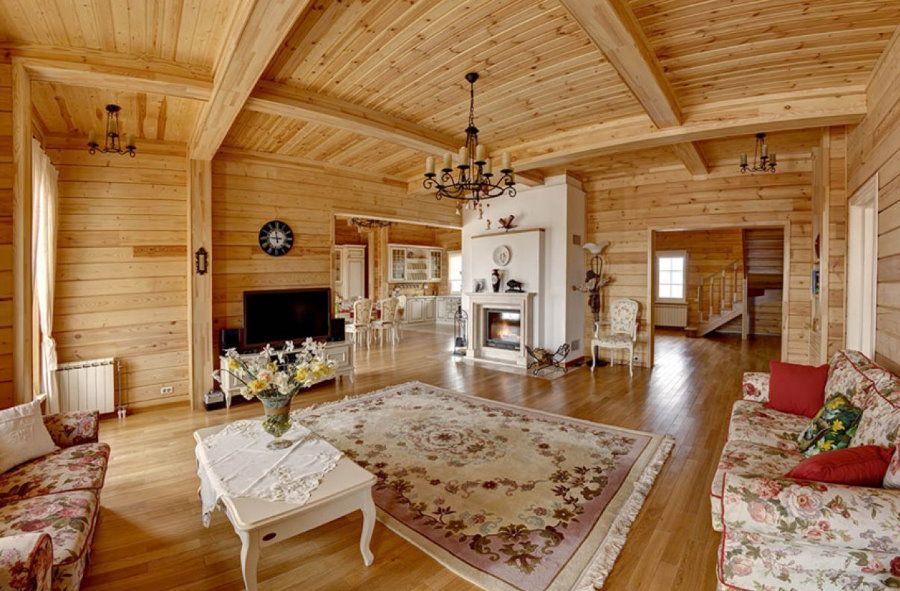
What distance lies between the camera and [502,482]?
2.79 metres

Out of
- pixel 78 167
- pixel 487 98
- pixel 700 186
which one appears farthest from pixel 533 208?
pixel 78 167

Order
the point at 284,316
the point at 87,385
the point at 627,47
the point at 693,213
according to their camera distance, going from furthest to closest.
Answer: the point at 693,213 < the point at 284,316 < the point at 87,385 < the point at 627,47

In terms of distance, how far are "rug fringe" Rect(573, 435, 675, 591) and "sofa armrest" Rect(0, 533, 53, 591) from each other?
2.01 m

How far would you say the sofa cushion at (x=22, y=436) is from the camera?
2.12 m

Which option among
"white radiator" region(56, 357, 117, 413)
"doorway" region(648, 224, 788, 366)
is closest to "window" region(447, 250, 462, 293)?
"doorway" region(648, 224, 788, 366)

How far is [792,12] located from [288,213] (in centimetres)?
502

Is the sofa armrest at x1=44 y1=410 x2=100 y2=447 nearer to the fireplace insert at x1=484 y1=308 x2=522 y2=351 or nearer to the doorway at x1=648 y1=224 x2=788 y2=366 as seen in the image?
the fireplace insert at x1=484 y1=308 x2=522 y2=351

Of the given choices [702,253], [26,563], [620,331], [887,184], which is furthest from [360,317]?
[702,253]

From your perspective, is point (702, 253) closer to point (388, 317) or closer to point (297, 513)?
point (388, 317)

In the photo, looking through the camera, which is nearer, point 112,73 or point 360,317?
point 112,73

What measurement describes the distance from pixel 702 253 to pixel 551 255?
612 centimetres

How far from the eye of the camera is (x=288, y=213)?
17.3 ft

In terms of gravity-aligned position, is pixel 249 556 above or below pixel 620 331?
below

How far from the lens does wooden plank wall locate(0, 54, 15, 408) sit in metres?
2.51
